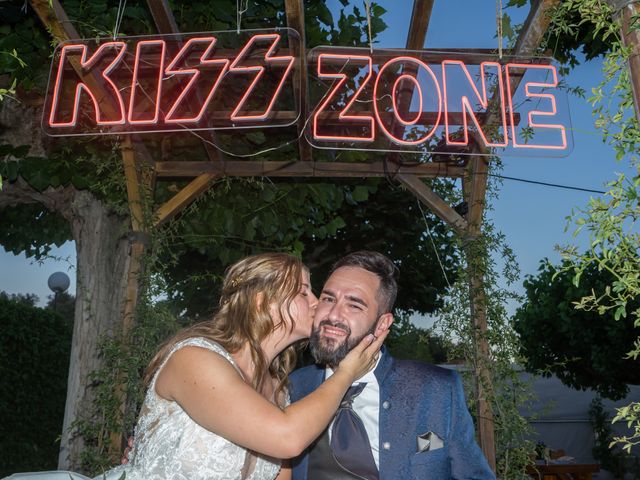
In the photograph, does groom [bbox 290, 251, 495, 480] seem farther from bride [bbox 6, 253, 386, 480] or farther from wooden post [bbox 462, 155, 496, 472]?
wooden post [bbox 462, 155, 496, 472]

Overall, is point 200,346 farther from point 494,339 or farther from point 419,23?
point 494,339

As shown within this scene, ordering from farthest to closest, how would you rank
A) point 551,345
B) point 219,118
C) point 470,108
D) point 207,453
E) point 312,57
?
point 551,345
point 219,118
point 312,57
point 470,108
point 207,453

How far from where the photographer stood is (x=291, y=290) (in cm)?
233

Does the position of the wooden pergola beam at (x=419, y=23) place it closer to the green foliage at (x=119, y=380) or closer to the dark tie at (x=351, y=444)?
the dark tie at (x=351, y=444)

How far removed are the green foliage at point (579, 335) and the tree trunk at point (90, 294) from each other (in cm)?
1029

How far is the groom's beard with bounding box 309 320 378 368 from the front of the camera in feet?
7.70

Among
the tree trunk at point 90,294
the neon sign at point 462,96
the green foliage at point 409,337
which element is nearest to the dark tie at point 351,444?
the neon sign at point 462,96

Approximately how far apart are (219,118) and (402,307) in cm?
970

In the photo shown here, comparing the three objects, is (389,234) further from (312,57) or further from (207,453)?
(207,453)

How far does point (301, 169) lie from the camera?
6.20 meters

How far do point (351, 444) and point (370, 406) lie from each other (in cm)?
18

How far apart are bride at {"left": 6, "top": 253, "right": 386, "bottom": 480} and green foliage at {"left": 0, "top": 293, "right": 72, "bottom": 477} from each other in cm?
877

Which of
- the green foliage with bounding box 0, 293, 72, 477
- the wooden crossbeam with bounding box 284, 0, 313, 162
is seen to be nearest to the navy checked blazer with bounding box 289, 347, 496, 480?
the wooden crossbeam with bounding box 284, 0, 313, 162

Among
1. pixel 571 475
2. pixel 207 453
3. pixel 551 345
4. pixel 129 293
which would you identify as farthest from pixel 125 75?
pixel 551 345
